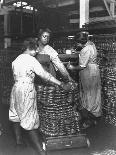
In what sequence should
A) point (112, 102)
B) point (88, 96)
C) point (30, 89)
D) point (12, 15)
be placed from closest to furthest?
point (30, 89) < point (112, 102) < point (88, 96) < point (12, 15)

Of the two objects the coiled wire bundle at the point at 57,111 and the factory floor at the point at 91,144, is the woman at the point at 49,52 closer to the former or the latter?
the coiled wire bundle at the point at 57,111

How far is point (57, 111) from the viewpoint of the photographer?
4.99m

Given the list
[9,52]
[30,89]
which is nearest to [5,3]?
[9,52]

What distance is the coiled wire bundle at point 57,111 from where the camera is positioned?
4898 millimetres

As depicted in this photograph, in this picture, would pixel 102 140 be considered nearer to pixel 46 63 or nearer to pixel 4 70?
pixel 46 63

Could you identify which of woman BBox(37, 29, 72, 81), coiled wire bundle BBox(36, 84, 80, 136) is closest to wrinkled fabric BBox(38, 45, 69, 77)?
woman BBox(37, 29, 72, 81)

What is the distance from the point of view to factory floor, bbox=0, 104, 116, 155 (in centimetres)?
488

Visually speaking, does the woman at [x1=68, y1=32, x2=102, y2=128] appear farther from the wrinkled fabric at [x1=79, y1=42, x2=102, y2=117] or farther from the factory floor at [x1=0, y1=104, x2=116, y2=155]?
the factory floor at [x1=0, y1=104, x2=116, y2=155]

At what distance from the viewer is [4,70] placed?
849cm

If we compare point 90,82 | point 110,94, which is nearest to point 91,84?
point 90,82

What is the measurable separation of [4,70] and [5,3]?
257 centimetres

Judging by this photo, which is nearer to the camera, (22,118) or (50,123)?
(22,118)

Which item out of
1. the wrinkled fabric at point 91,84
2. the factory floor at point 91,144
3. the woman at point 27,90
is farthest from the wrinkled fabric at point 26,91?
the wrinkled fabric at point 91,84

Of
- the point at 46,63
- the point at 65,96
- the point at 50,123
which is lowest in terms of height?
the point at 50,123
